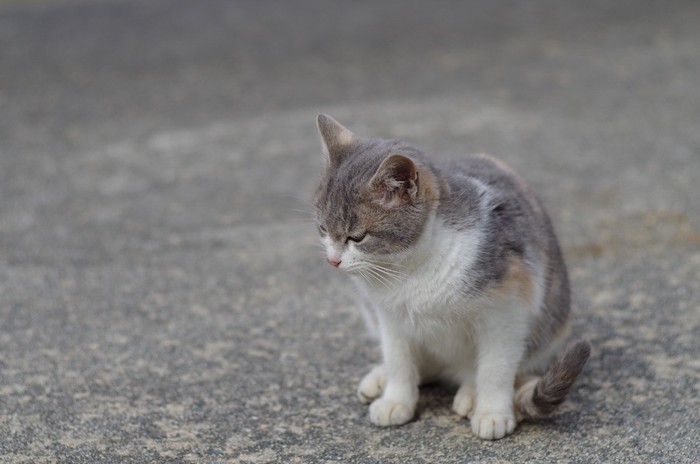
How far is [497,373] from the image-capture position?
2.86m

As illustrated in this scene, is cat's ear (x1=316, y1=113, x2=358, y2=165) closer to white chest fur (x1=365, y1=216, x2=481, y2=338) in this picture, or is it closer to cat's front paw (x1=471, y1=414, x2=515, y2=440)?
white chest fur (x1=365, y1=216, x2=481, y2=338)

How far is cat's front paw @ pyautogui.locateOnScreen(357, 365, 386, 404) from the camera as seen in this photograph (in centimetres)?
314

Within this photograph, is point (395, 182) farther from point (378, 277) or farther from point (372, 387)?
point (372, 387)

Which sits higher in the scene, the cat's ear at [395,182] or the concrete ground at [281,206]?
the cat's ear at [395,182]

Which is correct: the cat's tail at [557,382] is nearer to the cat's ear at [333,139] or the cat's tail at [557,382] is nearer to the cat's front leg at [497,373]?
the cat's front leg at [497,373]

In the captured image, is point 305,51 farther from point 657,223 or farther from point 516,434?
point 516,434

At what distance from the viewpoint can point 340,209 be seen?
274 centimetres

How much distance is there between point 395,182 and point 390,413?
2.76ft

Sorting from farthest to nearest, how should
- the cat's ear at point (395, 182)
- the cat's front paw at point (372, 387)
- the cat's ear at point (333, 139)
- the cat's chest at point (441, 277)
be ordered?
the cat's front paw at point (372, 387), the cat's ear at point (333, 139), the cat's chest at point (441, 277), the cat's ear at point (395, 182)

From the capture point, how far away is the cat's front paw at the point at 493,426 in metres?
2.80

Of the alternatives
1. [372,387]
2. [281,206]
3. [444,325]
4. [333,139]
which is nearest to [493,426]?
[444,325]

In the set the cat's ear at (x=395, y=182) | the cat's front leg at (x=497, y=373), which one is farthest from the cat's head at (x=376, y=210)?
the cat's front leg at (x=497, y=373)

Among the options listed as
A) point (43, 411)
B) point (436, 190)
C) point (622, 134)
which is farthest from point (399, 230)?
point (622, 134)

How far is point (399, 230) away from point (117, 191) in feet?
10.8
